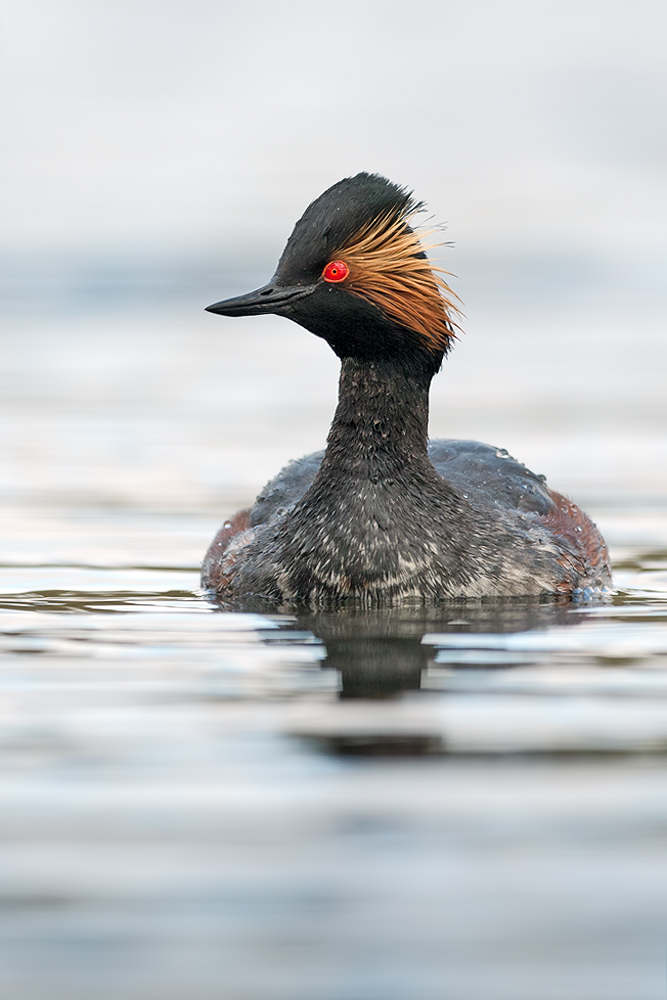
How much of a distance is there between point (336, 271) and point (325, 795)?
4.74 metres

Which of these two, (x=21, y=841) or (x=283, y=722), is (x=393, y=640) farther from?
(x=21, y=841)

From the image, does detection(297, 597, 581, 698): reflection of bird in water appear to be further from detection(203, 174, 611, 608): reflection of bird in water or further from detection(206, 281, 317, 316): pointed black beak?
detection(206, 281, 317, 316): pointed black beak

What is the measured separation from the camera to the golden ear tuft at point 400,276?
9.88m

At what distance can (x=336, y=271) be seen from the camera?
9.86m

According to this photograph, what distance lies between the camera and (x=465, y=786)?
572 cm

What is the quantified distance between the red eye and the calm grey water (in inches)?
72.0

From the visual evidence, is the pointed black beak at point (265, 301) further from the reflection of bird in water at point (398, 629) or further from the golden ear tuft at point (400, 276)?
the reflection of bird in water at point (398, 629)

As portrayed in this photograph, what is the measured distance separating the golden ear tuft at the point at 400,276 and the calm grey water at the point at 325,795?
162cm

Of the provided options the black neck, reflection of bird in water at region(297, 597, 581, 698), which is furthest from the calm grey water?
the black neck

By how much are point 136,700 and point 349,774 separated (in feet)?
4.56

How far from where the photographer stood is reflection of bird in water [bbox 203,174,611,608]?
9875mm

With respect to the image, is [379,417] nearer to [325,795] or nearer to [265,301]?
[265,301]

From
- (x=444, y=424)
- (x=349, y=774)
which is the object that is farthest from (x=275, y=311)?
(x=444, y=424)

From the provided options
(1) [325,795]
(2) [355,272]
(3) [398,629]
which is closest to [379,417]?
(2) [355,272]
